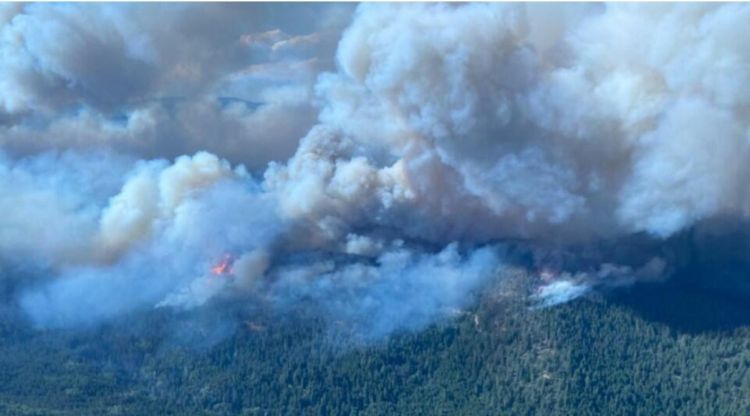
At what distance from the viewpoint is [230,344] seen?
60.1m

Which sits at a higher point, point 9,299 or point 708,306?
point 9,299

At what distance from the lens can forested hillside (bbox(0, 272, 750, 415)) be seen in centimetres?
5631

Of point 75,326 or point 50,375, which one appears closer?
point 50,375

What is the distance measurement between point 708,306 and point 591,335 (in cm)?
520

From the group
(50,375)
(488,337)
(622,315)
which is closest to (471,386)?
(488,337)

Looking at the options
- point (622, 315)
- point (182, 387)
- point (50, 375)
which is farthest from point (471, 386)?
point (50, 375)

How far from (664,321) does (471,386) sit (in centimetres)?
862

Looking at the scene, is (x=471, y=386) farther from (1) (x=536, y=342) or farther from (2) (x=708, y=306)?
(2) (x=708, y=306)

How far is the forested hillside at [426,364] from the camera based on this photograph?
56312mm

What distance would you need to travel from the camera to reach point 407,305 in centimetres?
6081

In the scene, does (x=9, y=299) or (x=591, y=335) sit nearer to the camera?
(x=591, y=335)

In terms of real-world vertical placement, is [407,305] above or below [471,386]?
above

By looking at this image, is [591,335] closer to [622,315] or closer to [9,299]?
[622,315]

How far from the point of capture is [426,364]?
58.8m
